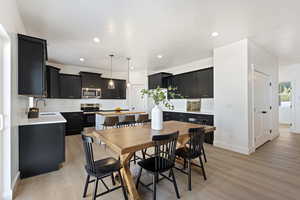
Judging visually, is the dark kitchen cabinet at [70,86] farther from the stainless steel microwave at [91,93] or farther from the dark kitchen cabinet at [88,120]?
the dark kitchen cabinet at [88,120]

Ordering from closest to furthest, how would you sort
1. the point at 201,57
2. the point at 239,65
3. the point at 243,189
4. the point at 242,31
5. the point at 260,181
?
the point at 243,189
the point at 260,181
the point at 242,31
the point at 239,65
the point at 201,57

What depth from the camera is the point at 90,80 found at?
572 centimetres

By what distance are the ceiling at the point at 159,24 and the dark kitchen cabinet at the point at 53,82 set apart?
3.03 ft

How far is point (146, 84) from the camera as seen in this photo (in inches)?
266

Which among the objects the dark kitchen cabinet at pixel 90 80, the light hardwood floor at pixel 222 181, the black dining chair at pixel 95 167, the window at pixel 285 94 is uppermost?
the dark kitchen cabinet at pixel 90 80

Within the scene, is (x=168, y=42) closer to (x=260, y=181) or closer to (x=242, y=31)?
(x=242, y=31)

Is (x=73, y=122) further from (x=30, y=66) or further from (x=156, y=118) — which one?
(x=156, y=118)

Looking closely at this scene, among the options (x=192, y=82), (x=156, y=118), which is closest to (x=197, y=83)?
(x=192, y=82)

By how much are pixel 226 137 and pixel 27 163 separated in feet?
14.0

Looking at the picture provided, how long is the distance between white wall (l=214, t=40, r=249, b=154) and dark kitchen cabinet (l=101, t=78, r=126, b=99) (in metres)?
4.14

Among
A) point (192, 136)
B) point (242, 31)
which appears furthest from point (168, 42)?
point (192, 136)

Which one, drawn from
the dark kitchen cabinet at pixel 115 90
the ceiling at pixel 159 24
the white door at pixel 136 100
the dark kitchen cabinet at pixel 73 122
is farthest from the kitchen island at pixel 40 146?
A: the white door at pixel 136 100

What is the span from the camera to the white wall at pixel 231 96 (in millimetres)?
3293

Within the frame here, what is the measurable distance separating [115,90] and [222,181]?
208 inches
